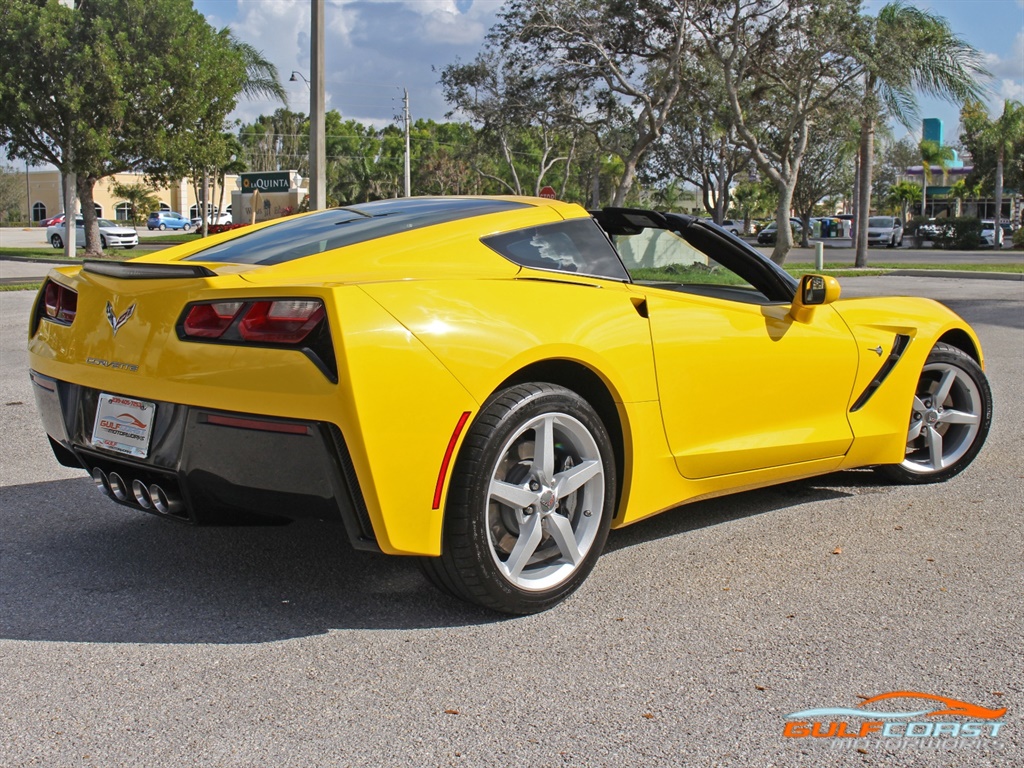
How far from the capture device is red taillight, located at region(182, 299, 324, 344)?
299cm

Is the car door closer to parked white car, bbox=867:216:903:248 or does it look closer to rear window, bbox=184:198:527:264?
rear window, bbox=184:198:527:264

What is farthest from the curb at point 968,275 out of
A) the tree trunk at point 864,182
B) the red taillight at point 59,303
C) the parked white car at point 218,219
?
the parked white car at point 218,219

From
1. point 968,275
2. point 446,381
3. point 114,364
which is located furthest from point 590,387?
point 968,275

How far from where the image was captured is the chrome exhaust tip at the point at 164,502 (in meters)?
3.30

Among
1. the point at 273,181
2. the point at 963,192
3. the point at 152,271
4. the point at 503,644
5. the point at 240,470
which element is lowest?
the point at 503,644

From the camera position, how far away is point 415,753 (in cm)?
252

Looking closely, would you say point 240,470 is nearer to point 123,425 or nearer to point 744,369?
point 123,425

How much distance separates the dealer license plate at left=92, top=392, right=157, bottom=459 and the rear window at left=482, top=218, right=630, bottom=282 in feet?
4.15

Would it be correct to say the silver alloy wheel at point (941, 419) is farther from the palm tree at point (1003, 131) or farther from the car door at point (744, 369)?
the palm tree at point (1003, 131)

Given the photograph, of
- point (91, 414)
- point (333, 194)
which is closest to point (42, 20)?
point (91, 414)

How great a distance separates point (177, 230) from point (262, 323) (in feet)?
263

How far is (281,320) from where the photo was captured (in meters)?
3.02

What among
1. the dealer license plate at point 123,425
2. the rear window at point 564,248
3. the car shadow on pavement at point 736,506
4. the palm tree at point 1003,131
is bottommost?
the car shadow on pavement at point 736,506

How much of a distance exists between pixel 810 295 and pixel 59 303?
293 centimetres
